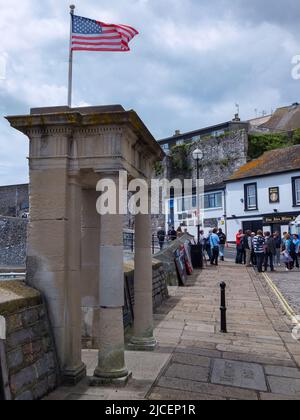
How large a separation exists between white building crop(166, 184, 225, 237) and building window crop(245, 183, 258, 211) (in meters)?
2.91

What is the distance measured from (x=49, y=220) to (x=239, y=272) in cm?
1255

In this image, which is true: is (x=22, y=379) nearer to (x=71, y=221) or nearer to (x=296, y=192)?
(x=71, y=221)

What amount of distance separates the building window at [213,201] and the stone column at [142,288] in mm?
29772

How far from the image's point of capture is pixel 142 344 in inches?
244

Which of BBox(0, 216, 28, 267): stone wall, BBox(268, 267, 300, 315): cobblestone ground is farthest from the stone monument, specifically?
BBox(0, 216, 28, 267): stone wall

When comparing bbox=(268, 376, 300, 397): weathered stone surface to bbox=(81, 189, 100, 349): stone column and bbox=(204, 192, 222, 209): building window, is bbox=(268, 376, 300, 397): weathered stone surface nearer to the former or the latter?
bbox=(81, 189, 100, 349): stone column

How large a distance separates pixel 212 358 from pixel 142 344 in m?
1.07

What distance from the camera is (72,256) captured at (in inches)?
197

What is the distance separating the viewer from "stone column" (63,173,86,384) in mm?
4812

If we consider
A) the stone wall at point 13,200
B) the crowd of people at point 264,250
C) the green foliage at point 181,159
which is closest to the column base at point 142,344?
the crowd of people at point 264,250

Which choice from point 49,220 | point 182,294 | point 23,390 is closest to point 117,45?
point 49,220

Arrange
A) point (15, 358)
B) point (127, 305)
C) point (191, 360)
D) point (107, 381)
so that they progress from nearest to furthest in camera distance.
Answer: point (15, 358) → point (107, 381) → point (191, 360) → point (127, 305)

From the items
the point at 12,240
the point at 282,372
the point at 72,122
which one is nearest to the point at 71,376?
the point at 282,372

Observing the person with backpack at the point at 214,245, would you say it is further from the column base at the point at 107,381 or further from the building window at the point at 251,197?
the building window at the point at 251,197
